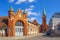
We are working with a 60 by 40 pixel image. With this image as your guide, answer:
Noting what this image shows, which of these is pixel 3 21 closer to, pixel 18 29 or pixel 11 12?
pixel 11 12

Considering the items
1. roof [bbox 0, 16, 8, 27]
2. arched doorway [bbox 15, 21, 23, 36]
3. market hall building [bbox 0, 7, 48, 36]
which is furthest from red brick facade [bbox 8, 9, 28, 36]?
roof [bbox 0, 16, 8, 27]

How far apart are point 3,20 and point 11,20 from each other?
3.64 metres

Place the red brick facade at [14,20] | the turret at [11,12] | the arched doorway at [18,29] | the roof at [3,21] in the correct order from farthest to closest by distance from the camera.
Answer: the arched doorway at [18,29] → the roof at [3,21] → the red brick facade at [14,20] → the turret at [11,12]

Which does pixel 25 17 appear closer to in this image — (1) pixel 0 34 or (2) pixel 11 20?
(2) pixel 11 20

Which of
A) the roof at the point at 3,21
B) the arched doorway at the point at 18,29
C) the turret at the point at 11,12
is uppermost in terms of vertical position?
the turret at the point at 11,12

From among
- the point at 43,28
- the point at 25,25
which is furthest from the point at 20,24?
the point at 43,28

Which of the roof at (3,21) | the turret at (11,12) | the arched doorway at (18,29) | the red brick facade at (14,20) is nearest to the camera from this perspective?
the turret at (11,12)

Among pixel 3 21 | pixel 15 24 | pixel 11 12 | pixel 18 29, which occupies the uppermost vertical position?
pixel 11 12

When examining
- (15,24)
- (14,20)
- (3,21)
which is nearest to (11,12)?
(14,20)

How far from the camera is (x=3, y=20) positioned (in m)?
56.2

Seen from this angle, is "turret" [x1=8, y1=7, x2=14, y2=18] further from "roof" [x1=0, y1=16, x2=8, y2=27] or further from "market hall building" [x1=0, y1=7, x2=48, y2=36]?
"roof" [x1=0, y1=16, x2=8, y2=27]

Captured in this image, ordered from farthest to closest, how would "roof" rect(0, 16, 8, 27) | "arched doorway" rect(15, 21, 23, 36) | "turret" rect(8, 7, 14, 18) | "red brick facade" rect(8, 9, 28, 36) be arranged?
"arched doorway" rect(15, 21, 23, 36) → "roof" rect(0, 16, 8, 27) → "red brick facade" rect(8, 9, 28, 36) → "turret" rect(8, 7, 14, 18)

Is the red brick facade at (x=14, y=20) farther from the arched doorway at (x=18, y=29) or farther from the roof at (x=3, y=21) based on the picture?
the roof at (x=3, y=21)

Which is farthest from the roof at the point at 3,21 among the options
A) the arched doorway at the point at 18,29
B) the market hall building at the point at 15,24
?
the arched doorway at the point at 18,29
